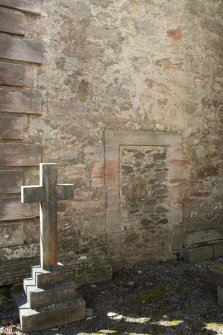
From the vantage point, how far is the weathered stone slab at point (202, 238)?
16.5 ft

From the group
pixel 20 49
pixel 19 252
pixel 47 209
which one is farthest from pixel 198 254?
pixel 20 49

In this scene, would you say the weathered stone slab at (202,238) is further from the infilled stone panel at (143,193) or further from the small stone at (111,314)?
the small stone at (111,314)

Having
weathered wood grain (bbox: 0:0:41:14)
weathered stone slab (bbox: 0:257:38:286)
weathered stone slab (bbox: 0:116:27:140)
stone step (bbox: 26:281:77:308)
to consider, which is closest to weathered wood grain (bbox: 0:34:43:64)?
weathered wood grain (bbox: 0:0:41:14)

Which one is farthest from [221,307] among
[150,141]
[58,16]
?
[58,16]

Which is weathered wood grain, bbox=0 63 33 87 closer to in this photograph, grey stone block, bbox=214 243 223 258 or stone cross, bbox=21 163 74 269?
stone cross, bbox=21 163 74 269

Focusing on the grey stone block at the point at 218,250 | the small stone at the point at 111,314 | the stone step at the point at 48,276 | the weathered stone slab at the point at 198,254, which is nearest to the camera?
the stone step at the point at 48,276

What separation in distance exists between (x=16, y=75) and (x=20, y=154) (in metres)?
0.90

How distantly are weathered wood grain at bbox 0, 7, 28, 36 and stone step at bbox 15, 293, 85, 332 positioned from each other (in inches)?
114

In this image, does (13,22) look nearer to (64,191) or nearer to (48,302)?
(64,191)

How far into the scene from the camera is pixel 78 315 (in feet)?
10.4

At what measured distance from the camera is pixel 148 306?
348 centimetres

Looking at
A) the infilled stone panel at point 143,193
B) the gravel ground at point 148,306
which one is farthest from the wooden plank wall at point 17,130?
the infilled stone panel at point 143,193

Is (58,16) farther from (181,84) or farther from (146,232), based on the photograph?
(146,232)

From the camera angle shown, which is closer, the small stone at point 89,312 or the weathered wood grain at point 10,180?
the small stone at point 89,312
